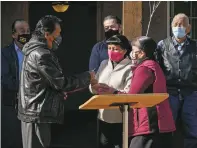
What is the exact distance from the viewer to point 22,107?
600cm

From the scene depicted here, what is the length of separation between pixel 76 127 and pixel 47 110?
5.10m

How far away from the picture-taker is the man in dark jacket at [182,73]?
7336 mm

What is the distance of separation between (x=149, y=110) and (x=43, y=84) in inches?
41.5

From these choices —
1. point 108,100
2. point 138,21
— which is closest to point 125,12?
point 138,21

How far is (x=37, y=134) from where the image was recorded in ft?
19.5

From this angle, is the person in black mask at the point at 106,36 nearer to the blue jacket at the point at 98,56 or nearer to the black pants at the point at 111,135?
the blue jacket at the point at 98,56

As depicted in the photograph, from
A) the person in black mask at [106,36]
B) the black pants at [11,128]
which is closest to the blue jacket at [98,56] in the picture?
the person in black mask at [106,36]

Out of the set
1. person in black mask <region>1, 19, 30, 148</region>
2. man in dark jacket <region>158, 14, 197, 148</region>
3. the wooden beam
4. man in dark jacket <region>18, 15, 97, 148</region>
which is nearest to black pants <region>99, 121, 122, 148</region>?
man in dark jacket <region>18, 15, 97, 148</region>

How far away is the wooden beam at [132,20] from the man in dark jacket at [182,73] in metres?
0.47

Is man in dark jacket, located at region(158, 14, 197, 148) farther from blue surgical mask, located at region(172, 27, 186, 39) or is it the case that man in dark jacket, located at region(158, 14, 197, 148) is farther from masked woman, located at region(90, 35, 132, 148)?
masked woman, located at region(90, 35, 132, 148)

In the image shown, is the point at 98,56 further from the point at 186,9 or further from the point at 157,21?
the point at 186,9

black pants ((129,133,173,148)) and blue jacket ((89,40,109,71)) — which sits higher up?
blue jacket ((89,40,109,71))

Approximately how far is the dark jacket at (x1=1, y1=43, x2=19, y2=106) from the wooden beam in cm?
146

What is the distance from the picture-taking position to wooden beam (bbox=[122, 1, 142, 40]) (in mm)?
7805
